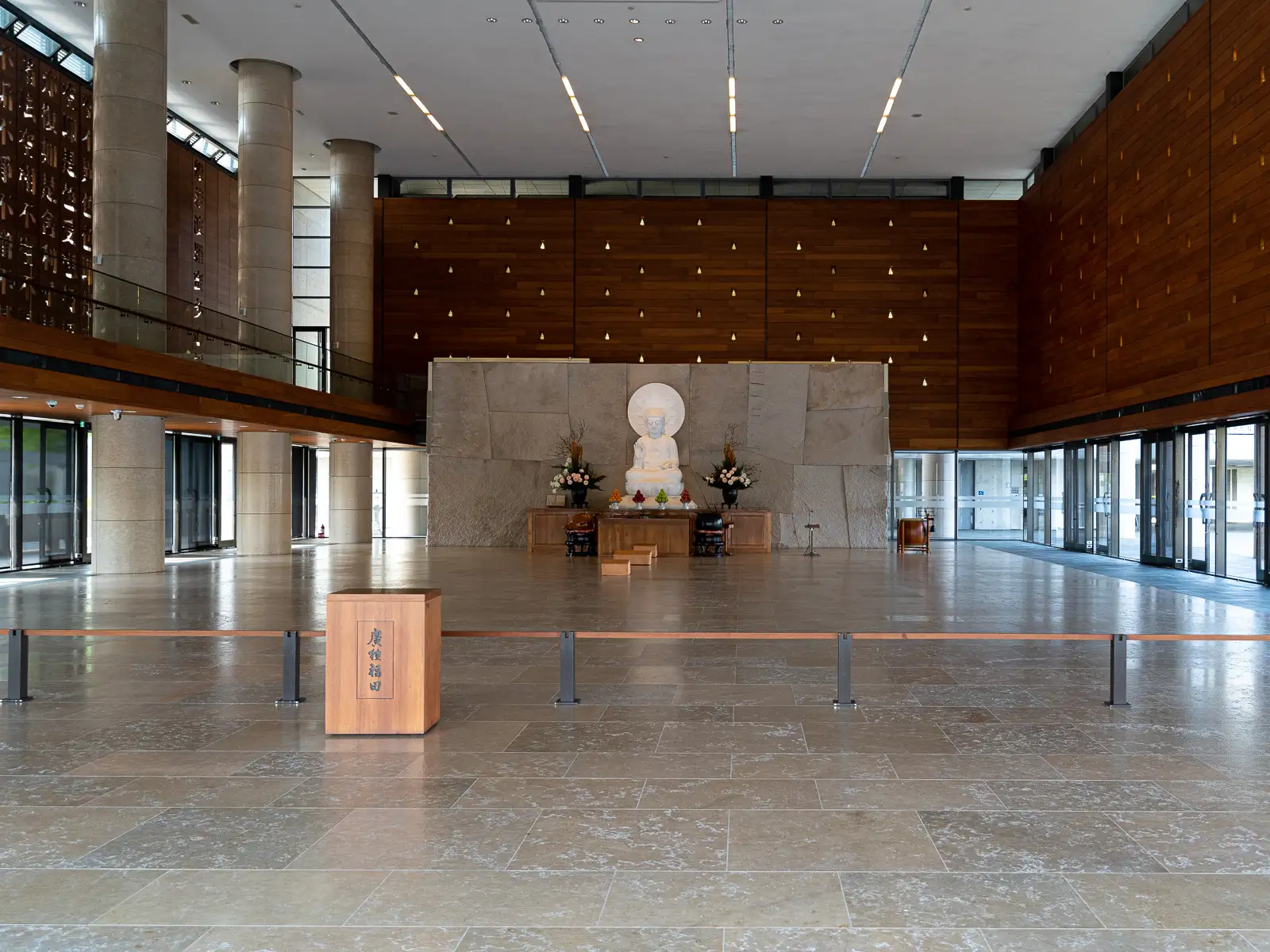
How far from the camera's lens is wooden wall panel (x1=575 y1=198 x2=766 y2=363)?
3203cm

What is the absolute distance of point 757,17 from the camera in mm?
21375

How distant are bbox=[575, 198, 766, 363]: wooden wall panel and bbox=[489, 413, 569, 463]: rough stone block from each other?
5.24 meters

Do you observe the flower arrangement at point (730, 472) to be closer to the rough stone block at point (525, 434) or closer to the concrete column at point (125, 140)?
the rough stone block at point (525, 434)

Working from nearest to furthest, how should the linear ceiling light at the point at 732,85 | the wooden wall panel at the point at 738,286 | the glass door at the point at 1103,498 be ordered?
the linear ceiling light at the point at 732,85 < the glass door at the point at 1103,498 < the wooden wall panel at the point at 738,286

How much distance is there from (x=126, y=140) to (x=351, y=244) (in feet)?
38.2

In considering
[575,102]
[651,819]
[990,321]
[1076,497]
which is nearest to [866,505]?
[1076,497]

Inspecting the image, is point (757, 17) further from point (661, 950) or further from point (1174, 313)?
point (661, 950)

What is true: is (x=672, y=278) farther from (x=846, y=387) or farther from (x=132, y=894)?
(x=132, y=894)

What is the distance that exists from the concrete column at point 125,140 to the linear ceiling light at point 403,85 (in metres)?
4.21

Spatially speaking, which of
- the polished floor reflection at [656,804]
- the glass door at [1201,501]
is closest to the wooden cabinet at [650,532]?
the glass door at [1201,501]

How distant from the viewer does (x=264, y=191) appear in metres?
23.3

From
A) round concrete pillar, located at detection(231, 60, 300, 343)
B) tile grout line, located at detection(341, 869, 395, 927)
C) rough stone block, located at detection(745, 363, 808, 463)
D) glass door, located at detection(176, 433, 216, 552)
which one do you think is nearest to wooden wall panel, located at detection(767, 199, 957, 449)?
rough stone block, located at detection(745, 363, 808, 463)

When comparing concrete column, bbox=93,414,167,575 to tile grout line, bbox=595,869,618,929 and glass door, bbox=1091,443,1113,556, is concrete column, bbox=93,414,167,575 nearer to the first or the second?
tile grout line, bbox=595,869,618,929

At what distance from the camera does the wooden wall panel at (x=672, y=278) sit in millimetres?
32031
